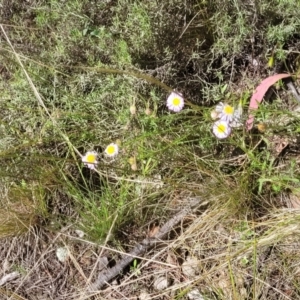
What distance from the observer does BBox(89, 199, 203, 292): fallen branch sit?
6.39ft

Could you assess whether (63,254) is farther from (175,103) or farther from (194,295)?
(175,103)

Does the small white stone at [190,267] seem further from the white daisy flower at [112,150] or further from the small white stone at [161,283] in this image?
the white daisy flower at [112,150]

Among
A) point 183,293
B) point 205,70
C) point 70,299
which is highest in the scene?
point 205,70

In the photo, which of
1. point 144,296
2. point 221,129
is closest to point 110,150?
point 221,129

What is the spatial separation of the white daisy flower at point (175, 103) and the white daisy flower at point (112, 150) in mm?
238

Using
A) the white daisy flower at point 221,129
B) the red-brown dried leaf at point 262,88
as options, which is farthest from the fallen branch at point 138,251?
the red-brown dried leaf at point 262,88

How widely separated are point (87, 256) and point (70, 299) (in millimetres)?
163

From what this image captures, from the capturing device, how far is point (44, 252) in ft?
6.80

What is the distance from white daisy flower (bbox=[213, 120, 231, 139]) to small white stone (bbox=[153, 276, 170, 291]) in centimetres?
54

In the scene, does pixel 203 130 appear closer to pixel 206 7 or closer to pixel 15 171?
pixel 206 7

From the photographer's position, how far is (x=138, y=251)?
6.44ft

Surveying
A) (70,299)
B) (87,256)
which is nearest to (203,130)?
(87,256)

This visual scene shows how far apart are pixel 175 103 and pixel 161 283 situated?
631 mm

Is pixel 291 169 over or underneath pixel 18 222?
over
